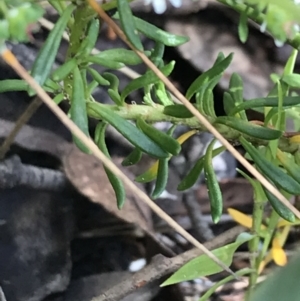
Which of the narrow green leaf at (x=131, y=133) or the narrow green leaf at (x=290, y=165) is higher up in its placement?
the narrow green leaf at (x=131, y=133)

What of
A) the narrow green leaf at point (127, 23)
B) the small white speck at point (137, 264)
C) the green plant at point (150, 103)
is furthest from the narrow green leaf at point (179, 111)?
the small white speck at point (137, 264)

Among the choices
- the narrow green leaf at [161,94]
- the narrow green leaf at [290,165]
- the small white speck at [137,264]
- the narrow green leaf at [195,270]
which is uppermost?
the narrow green leaf at [161,94]

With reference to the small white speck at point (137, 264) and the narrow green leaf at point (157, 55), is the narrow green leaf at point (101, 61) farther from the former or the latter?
the small white speck at point (137, 264)

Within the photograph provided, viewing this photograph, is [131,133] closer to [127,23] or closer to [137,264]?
[127,23]

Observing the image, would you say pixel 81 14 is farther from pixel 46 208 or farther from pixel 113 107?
pixel 46 208

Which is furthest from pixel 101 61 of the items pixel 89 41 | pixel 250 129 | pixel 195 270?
pixel 195 270

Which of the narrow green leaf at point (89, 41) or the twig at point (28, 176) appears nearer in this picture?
the narrow green leaf at point (89, 41)
